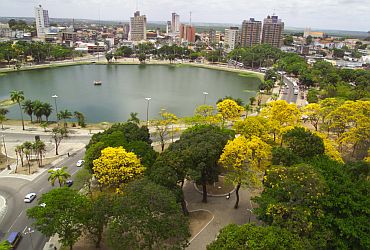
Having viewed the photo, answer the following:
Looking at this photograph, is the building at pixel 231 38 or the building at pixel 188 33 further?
the building at pixel 188 33

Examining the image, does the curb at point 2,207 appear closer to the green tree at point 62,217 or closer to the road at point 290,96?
the green tree at point 62,217

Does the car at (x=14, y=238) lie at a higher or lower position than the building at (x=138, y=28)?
lower

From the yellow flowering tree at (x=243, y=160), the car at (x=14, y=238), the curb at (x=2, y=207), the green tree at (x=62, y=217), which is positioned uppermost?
the yellow flowering tree at (x=243, y=160)

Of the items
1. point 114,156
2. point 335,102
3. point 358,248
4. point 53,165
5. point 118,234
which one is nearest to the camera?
point 118,234

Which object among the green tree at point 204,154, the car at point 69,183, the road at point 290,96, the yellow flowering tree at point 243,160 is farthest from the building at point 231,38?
the yellow flowering tree at point 243,160

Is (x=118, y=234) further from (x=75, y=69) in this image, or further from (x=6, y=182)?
(x=75, y=69)

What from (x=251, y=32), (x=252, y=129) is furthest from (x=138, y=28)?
(x=252, y=129)

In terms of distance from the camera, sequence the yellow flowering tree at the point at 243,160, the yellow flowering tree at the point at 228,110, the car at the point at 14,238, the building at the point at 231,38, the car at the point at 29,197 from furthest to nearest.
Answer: the building at the point at 231,38
the yellow flowering tree at the point at 228,110
the car at the point at 29,197
the yellow flowering tree at the point at 243,160
the car at the point at 14,238

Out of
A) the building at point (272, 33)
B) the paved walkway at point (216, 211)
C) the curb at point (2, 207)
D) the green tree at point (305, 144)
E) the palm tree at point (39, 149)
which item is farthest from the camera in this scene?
the building at point (272, 33)

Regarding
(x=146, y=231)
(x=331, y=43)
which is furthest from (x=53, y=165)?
(x=331, y=43)
